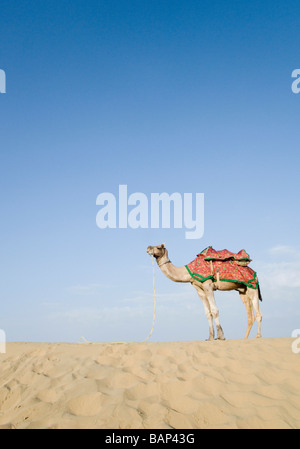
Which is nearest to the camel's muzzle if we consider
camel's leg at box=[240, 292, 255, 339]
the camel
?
the camel

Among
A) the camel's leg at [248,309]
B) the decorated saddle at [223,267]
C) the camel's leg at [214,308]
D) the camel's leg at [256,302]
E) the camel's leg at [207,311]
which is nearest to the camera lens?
the camel's leg at [214,308]

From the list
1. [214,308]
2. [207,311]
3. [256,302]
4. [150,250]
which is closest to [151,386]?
[214,308]

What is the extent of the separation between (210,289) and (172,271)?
1.46m

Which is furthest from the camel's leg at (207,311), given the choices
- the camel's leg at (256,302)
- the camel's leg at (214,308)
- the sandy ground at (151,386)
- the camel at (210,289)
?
the sandy ground at (151,386)

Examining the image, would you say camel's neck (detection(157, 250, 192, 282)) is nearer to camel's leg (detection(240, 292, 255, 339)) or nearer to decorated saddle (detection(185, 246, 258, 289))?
decorated saddle (detection(185, 246, 258, 289))

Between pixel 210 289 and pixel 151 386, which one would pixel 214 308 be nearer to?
pixel 210 289

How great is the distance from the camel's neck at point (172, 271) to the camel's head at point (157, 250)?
4.9 inches

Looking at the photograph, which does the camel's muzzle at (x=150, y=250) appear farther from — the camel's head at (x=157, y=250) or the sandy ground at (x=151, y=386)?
the sandy ground at (x=151, y=386)

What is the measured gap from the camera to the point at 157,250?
12.1 meters

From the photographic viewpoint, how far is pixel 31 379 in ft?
21.6

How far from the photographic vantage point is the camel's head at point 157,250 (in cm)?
1205
